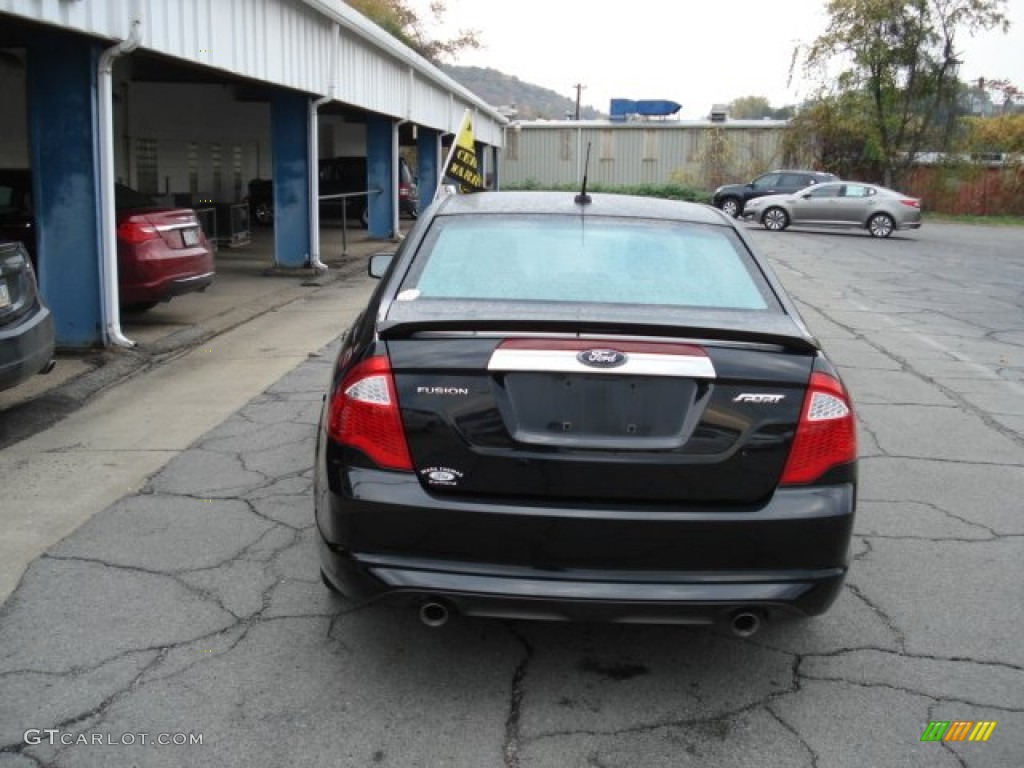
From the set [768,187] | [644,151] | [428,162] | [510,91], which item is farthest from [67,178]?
[510,91]

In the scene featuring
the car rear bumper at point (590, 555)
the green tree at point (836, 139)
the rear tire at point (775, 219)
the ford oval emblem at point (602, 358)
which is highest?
the green tree at point (836, 139)

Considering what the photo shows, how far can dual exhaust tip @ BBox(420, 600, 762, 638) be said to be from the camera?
10.1 feet

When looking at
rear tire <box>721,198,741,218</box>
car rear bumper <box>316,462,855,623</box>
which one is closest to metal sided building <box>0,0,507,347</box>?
car rear bumper <box>316,462,855,623</box>

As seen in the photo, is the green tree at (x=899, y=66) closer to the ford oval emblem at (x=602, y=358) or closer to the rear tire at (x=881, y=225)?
the rear tire at (x=881, y=225)

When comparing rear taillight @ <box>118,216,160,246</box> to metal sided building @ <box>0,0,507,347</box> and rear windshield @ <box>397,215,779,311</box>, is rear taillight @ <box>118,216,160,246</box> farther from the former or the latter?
rear windshield @ <box>397,215,779,311</box>

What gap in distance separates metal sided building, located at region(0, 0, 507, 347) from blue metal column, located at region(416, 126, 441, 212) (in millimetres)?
38

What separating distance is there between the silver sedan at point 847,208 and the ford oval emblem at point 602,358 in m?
25.7

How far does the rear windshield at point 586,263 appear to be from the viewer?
3.69 m

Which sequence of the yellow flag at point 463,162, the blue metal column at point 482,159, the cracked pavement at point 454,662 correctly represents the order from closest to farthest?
the cracked pavement at point 454,662 → the yellow flag at point 463,162 → the blue metal column at point 482,159

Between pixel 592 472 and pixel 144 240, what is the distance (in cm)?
754

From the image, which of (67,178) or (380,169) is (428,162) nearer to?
(380,169)

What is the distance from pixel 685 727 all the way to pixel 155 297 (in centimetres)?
782

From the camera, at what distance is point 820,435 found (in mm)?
3168

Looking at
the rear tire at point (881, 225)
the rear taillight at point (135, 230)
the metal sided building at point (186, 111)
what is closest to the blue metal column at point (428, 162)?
the metal sided building at point (186, 111)
